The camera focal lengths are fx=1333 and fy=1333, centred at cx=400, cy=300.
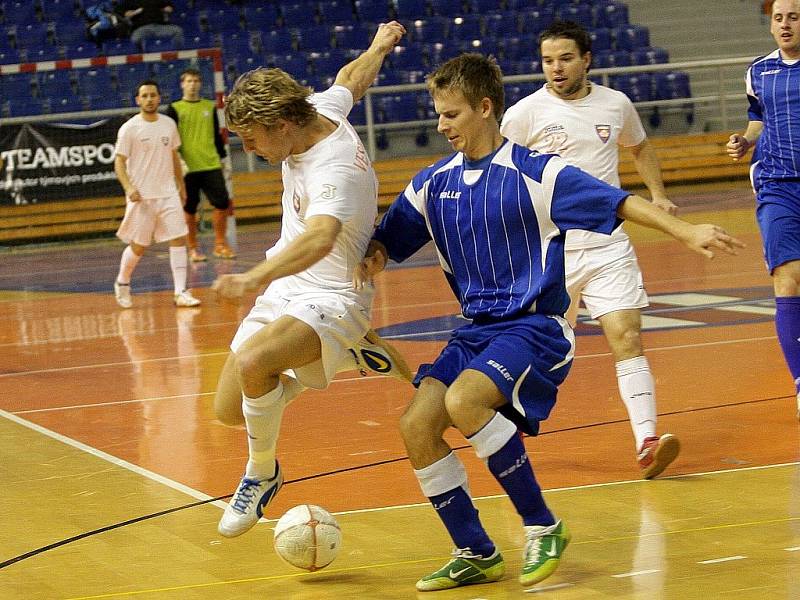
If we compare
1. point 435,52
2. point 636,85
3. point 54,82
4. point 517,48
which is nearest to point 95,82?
point 54,82

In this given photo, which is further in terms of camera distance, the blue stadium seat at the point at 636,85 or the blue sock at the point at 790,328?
the blue stadium seat at the point at 636,85

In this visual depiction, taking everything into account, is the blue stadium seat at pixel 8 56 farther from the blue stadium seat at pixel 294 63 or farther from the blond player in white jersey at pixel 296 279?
the blond player in white jersey at pixel 296 279

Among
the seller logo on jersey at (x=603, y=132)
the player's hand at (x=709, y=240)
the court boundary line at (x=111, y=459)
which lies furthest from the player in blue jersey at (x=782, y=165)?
the court boundary line at (x=111, y=459)

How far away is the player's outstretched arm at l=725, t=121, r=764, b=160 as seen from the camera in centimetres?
641

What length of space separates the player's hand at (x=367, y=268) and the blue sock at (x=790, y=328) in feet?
8.07

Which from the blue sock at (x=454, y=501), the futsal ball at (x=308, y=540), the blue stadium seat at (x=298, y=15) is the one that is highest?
the blue stadium seat at (x=298, y=15)

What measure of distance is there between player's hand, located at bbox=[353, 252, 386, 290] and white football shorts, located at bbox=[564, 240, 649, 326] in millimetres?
1315

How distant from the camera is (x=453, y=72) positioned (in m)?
4.52

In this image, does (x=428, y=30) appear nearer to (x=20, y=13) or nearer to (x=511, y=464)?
(x=20, y=13)

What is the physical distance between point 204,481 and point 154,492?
0.80 ft

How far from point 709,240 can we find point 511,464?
37.3 inches

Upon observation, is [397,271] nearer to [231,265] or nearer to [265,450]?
[231,265]

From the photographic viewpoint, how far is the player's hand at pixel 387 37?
18.5ft

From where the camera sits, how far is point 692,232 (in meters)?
4.04
